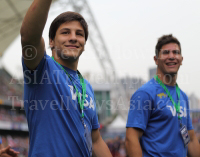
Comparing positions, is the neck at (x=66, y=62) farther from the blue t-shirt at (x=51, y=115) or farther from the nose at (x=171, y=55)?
the nose at (x=171, y=55)

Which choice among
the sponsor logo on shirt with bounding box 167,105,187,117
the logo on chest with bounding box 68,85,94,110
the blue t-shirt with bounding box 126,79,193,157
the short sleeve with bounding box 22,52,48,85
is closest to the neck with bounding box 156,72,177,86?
the blue t-shirt with bounding box 126,79,193,157


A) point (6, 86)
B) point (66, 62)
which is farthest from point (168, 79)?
point (6, 86)

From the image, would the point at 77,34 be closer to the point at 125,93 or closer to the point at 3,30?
the point at 3,30

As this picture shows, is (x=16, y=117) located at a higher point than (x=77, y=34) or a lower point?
lower

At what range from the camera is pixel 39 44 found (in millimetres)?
1521

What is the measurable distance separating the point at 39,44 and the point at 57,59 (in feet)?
1.67

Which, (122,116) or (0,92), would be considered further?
(122,116)

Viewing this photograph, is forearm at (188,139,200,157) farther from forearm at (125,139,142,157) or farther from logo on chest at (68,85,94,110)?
logo on chest at (68,85,94,110)

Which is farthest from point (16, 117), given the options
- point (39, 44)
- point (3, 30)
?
point (39, 44)

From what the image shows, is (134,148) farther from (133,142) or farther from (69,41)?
(69,41)

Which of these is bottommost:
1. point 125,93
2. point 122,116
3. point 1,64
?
point 122,116

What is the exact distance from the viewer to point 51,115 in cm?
174

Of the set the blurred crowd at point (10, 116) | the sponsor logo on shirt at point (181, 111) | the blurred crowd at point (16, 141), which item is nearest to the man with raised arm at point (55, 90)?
the sponsor logo on shirt at point (181, 111)

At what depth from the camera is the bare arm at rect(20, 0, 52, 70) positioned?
4.67ft
